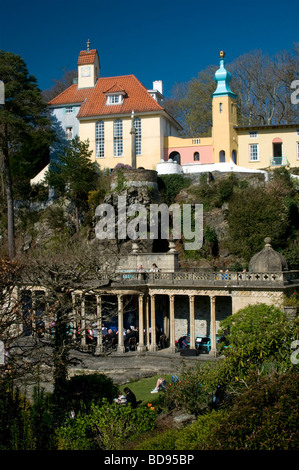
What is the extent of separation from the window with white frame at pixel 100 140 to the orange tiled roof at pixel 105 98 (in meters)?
0.93

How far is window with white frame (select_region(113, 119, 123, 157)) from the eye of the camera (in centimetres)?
4838

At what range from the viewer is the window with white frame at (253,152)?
45906 millimetres

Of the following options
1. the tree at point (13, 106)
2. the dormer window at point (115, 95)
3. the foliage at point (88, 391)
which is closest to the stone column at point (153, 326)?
Answer: the tree at point (13, 106)

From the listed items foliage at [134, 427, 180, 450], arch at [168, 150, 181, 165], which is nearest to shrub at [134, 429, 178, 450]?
foliage at [134, 427, 180, 450]

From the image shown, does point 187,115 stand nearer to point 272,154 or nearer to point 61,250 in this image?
point 272,154

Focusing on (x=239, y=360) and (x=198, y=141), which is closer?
(x=239, y=360)

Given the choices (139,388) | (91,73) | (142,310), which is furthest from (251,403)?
(91,73)

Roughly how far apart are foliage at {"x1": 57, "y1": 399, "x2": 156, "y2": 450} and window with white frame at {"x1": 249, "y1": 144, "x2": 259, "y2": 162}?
108 feet

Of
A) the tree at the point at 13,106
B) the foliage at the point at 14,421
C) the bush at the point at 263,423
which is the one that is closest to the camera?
the bush at the point at 263,423

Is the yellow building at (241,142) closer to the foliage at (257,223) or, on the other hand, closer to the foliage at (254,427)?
the foliage at (257,223)

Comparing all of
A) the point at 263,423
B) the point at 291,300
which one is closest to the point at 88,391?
the point at 263,423

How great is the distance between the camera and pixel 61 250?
35.3 meters

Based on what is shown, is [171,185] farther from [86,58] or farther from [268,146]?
[86,58]

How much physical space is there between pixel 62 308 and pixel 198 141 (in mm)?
32357
